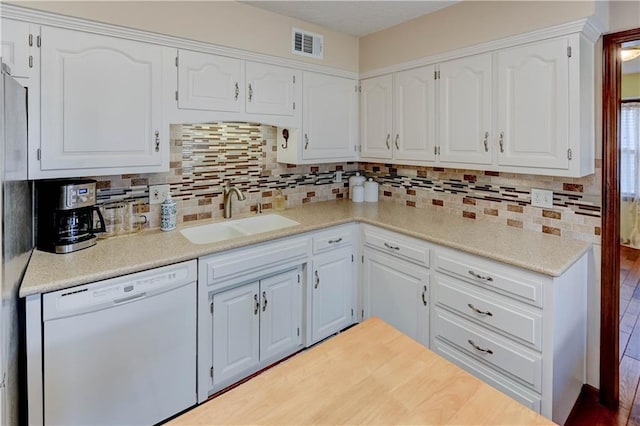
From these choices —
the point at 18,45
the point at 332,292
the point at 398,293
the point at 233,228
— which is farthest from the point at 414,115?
the point at 18,45

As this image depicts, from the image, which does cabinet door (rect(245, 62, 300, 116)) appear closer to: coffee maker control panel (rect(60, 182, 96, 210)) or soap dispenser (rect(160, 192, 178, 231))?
soap dispenser (rect(160, 192, 178, 231))

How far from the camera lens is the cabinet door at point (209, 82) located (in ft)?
7.02

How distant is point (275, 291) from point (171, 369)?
2.39ft

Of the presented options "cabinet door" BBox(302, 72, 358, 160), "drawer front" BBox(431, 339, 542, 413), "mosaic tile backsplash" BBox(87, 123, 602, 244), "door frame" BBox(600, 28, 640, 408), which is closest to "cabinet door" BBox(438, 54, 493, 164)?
"mosaic tile backsplash" BBox(87, 123, 602, 244)

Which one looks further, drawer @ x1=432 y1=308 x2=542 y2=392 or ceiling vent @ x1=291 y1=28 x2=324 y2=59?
ceiling vent @ x1=291 y1=28 x2=324 y2=59

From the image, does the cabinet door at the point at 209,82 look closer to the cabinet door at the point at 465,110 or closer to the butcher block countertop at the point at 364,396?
the cabinet door at the point at 465,110

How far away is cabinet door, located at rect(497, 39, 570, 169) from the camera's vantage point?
6.37 feet

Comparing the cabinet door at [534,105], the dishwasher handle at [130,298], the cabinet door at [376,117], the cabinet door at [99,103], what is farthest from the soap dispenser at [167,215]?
the cabinet door at [534,105]

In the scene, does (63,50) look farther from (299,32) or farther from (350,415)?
(350,415)

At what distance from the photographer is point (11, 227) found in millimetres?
1305

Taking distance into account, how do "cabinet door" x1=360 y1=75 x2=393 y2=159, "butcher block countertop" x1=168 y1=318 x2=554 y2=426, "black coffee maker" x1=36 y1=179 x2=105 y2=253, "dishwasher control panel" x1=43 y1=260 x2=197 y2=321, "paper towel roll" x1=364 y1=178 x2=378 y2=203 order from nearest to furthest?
"butcher block countertop" x1=168 y1=318 x2=554 y2=426, "dishwasher control panel" x1=43 y1=260 x2=197 y2=321, "black coffee maker" x1=36 y1=179 x2=105 y2=253, "cabinet door" x1=360 y1=75 x2=393 y2=159, "paper towel roll" x1=364 y1=178 x2=378 y2=203

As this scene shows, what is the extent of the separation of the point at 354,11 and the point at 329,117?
2.52 ft

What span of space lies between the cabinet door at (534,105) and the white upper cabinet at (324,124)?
1.21 m

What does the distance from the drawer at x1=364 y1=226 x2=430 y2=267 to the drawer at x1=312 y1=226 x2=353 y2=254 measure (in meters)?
0.13
